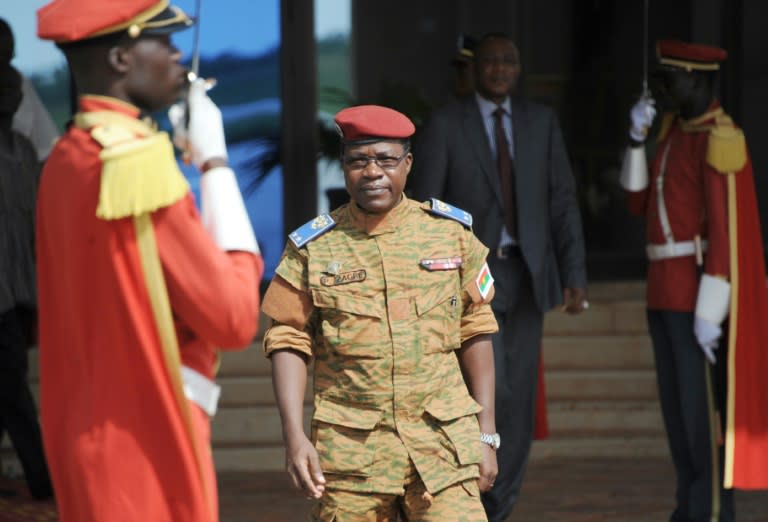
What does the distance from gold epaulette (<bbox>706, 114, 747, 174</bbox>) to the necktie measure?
80cm

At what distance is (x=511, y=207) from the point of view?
6320 mm

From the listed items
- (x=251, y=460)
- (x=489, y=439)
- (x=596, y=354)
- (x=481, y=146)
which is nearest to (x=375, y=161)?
(x=489, y=439)

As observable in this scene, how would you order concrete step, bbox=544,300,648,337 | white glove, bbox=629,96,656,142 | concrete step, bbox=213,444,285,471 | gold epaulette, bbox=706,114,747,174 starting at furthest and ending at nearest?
concrete step, bbox=544,300,648,337 → concrete step, bbox=213,444,285,471 → white glove, bbox=629,96,656,142 → gold epaulette, bbox=706,114,747,174

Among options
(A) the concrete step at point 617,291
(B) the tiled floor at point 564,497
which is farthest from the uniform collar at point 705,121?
(A) the concrete step at point 617,291

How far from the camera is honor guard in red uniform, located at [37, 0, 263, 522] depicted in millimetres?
3033

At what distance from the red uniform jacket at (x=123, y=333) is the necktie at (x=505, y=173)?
3234 millimetres

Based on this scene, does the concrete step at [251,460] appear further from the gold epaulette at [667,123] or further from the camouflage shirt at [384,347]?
the camouflage shirt at [384,347]

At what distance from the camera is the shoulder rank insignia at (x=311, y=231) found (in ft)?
13.4

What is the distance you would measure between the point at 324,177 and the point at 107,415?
21.1 ft

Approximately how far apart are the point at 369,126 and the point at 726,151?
241cm

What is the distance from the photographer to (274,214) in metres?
9.34

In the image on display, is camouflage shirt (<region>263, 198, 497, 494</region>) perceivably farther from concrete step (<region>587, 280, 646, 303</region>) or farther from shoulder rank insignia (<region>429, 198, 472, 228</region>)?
concrete step (<region>587, 280, 646, 303</region>)

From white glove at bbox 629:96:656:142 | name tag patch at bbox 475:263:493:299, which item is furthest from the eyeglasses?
white glove at bbox 629:96:656:142

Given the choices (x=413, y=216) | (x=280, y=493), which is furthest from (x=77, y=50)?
(x=280, y=493)
